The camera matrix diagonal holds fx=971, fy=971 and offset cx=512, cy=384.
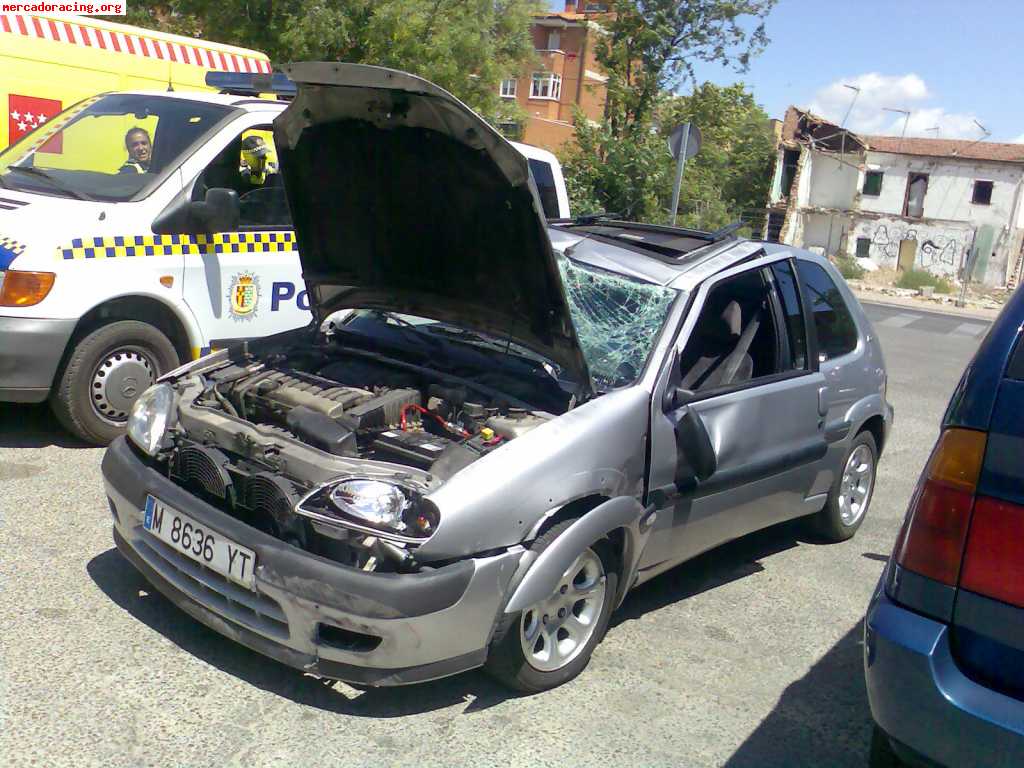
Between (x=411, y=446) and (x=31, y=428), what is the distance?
345 centimetres

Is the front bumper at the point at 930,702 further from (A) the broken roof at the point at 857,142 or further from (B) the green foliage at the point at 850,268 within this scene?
(A) the broken roof at the point at 857,142

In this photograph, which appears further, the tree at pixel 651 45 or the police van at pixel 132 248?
the tree at pixel 651 45

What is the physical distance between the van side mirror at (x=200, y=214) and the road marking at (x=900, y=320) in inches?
650

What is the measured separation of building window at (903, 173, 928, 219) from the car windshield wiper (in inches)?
1841

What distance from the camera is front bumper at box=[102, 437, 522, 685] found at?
301 centimetres

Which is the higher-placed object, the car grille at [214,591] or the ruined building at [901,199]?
the ruined building at [901,199]

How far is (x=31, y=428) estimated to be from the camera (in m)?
5.91

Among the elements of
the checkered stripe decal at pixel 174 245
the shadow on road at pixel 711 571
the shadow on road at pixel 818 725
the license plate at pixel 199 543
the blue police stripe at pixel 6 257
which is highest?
the checkered stripe decal at pixel 174 245

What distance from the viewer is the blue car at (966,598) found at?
223 cm

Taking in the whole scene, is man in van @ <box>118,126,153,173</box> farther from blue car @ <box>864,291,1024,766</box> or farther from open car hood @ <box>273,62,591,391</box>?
blue car @ <box>864,291,1024,766</box>

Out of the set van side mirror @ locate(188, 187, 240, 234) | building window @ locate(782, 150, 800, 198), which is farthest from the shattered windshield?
building window @ locate(782, 150, 800, 198)

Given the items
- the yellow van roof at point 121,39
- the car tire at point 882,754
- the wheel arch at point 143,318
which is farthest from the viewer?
the yellow van roof at point 121,39

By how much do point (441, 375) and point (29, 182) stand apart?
3.30 metres

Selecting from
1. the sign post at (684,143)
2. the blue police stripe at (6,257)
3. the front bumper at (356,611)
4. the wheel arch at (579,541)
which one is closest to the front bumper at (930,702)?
the wheel arch at (579,541)
